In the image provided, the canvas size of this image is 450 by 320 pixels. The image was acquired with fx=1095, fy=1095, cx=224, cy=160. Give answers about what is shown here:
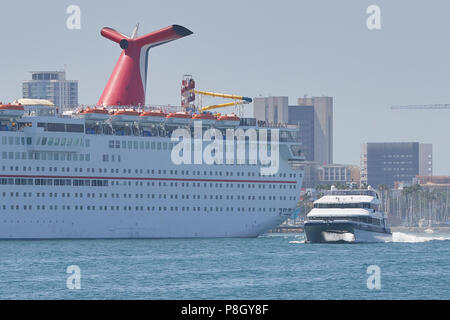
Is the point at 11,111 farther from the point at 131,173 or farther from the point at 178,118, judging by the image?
the point at 178,118

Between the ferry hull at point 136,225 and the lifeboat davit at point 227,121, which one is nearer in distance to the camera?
the ferry hull at point 136,225

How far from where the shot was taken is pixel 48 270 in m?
59.8

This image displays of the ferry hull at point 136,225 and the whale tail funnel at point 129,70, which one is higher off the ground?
the whale tail funnel at point 129,70

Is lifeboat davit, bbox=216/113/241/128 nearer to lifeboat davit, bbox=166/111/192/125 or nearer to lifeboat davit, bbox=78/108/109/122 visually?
lifeboat davit, bbox=166/111/192/125

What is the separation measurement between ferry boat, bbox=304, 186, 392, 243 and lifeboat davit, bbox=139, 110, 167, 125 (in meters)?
18.2

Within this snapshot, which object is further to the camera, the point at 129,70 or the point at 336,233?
the point at 129,70

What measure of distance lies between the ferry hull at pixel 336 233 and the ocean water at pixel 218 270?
798 millimetres

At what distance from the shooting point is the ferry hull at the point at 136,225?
86.5 m

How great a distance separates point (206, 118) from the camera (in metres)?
99.8

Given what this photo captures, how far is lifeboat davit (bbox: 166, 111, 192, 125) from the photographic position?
321 feet

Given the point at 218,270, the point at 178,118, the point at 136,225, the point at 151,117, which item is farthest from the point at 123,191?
the point at 218,270

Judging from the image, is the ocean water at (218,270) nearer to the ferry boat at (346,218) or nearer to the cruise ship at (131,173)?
the ferry boat at (346,218)

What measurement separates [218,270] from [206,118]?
4088 cm

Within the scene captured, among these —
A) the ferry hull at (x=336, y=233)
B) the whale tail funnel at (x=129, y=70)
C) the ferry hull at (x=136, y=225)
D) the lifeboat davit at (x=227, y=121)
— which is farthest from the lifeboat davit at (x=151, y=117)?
the ferry hull at (x=336, y=233)
